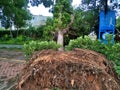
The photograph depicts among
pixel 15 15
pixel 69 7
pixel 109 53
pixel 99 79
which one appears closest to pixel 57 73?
pixel 99 79

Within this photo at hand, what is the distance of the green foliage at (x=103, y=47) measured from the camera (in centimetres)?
619

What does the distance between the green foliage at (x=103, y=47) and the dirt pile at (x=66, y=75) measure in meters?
0.87

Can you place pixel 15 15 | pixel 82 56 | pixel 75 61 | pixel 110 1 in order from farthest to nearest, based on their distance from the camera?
1. pixel 15 15
2. pixel 110 1
3. pixel 82 56
4. pixel 75 61

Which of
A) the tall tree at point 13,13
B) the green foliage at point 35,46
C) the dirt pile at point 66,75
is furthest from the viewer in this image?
the tall tree at point 13,13

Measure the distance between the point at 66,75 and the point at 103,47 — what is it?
195cm

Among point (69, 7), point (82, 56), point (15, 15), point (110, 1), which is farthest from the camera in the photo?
point (15, 15)

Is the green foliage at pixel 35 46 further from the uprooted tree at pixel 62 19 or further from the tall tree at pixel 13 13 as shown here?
the tall tree at pixel 13 13

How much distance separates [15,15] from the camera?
2081 cm

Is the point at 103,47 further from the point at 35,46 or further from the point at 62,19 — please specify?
the point at 62,19

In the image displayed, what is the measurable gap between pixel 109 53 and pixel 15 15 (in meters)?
15.5

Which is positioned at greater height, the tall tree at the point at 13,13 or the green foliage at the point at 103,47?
the tall tree at the point at 13,13

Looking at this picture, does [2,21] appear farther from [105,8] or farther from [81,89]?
[81,89]

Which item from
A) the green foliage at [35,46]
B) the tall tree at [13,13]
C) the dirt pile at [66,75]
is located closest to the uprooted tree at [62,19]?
the green foliage at [35,46]

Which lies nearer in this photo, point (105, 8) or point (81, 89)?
point (81, 89)
